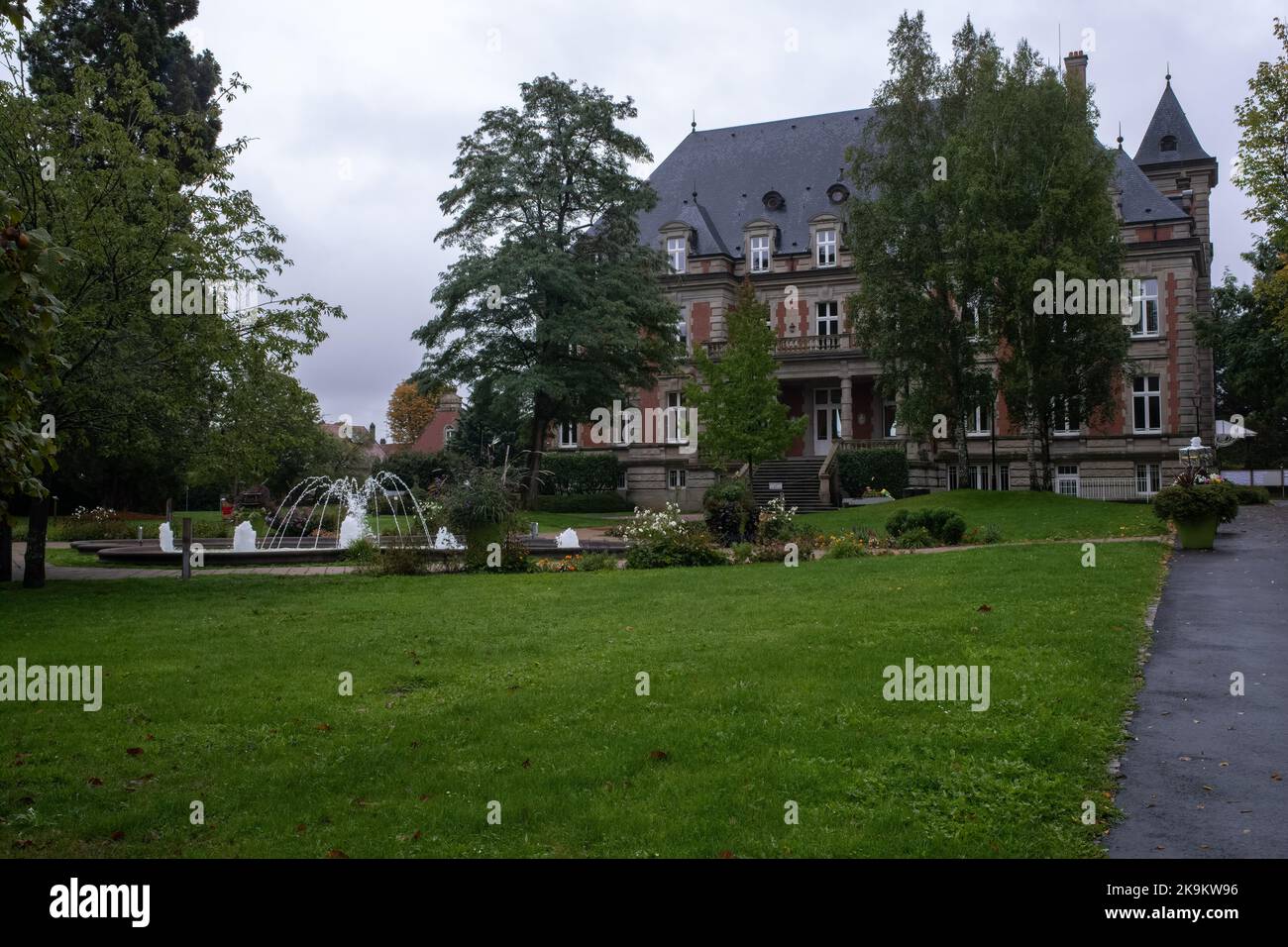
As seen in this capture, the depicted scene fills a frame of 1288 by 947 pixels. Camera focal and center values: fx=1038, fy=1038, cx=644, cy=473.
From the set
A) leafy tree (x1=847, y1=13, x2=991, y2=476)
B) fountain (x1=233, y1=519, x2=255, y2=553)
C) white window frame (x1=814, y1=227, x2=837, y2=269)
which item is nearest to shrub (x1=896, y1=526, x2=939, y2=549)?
leafy tree (x1=847, y1=13, x2=991, y2=476)

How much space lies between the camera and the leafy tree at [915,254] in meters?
32.5

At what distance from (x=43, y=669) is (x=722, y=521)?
50.8 ft

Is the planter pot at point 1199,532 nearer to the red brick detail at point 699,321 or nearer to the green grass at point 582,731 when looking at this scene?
the green grass at point 582,731

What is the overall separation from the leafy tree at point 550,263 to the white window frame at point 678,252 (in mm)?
8923

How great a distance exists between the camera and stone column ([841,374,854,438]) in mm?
45031

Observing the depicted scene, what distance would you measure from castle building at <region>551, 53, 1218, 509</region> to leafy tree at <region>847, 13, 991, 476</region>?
19.2 feet

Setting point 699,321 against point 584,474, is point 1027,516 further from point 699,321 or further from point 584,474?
point 699,321

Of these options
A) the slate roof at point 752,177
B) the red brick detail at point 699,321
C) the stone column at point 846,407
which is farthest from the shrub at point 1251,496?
the red brick detail at point 699,321

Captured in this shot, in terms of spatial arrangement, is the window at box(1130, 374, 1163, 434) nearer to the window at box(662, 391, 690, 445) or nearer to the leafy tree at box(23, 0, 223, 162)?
the window at box(662, 391, 690, 445)

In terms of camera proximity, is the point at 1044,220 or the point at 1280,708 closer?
the point at 1280,708

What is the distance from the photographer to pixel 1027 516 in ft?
88.4
